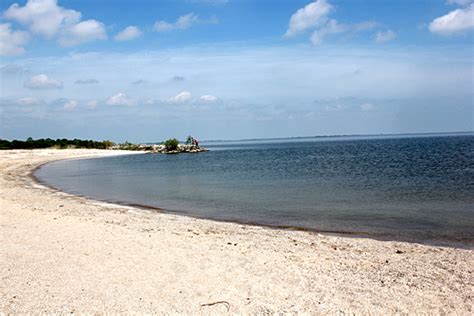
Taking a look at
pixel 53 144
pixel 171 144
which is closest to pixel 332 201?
pixel 171 144

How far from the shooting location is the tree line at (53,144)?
9831 cm

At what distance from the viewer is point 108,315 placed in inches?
255

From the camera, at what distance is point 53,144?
102750 mm

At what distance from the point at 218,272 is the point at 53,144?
4104 inches

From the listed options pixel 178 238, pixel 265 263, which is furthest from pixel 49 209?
pixel 265 263

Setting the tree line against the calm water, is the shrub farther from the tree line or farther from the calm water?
the calm water

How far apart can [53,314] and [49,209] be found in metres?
11.5

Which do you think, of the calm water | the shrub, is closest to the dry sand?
the calm water

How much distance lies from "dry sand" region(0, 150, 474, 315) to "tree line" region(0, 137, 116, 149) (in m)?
95.4

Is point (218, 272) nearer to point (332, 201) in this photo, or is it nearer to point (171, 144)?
point (332, 201)

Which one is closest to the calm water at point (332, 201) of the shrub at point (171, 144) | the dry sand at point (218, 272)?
the dry sand at point (218, 272)

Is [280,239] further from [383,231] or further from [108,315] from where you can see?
[108,315]

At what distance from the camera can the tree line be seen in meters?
98.3

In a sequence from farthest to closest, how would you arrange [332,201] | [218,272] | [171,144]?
[171,144] < [332,201] < [218,272]
